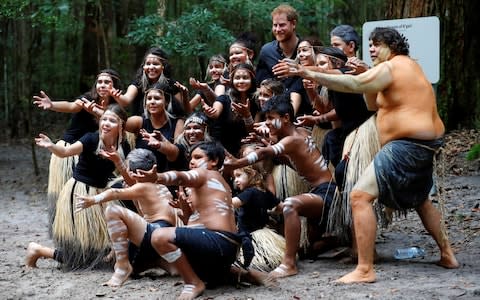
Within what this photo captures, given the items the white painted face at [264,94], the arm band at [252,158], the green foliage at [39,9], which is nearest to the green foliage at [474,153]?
the white painted face at [264,94]

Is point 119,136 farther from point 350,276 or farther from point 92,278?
point 350,276

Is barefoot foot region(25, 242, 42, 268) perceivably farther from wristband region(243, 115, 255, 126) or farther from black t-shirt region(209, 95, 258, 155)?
wristband region(243, 115, 255, 126)

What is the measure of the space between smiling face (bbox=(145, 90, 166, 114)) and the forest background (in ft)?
7.37

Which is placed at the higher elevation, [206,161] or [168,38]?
[168,38]

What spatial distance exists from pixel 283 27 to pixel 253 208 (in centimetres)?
145

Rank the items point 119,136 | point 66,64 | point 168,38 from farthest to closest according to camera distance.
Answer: point 66,64 → point 168,38 → point 119,136

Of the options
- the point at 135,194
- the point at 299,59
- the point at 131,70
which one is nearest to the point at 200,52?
the point at 299,59

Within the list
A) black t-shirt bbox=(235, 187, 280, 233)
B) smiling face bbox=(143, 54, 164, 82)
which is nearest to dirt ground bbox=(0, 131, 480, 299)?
black t-shirt bbox=(235, 187, 280, 233)

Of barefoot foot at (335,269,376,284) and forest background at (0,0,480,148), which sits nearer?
barefoot foot at (335,269,376,284)

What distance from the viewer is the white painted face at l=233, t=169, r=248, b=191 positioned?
499 cm

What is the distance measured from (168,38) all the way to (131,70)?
7.25m

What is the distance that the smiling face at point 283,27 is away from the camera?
5367 millimetres

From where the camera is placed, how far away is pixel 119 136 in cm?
494

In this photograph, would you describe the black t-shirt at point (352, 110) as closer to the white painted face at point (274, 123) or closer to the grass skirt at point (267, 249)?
the white painted face at point (274, 123)
